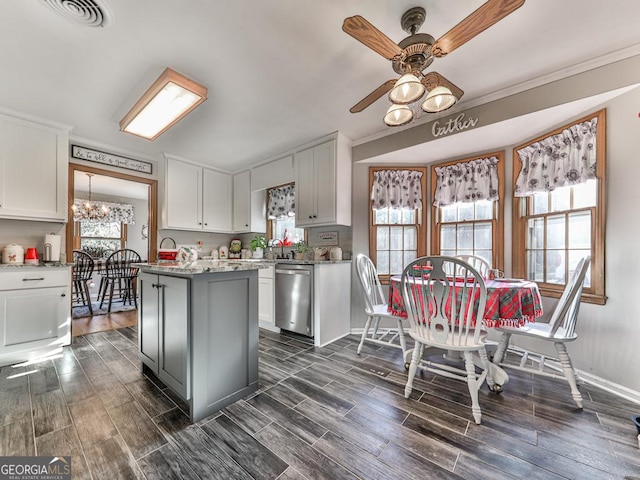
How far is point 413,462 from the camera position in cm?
130

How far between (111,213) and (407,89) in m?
7.27

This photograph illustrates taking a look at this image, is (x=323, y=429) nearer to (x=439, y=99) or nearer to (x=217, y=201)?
(x=439, y=99)

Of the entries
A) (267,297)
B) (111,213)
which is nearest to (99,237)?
(111,213)

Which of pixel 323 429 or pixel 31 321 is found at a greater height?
pixel 31 321

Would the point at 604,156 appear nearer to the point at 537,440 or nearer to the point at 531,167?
the point at 531,167

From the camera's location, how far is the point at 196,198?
13.7 ft

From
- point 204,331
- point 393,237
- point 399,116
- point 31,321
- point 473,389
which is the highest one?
point 399,116

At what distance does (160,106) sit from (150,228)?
2224 mm

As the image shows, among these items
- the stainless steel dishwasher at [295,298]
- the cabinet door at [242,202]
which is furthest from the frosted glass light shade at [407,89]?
the cabinet door at [242,202]

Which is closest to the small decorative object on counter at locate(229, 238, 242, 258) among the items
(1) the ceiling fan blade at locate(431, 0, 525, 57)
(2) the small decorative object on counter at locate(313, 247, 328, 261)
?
(2) the small decorative object on counter at locate(313, 247, 328, 261)

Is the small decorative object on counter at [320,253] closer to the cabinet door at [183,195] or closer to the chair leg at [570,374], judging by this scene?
the cabinet door at [183,195]

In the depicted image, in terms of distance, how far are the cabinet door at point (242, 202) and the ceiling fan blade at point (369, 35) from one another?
325 cm

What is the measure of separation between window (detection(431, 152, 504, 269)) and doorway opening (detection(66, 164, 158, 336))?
13.5ft

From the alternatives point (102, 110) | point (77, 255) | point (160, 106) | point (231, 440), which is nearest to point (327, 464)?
point (231, 440)
